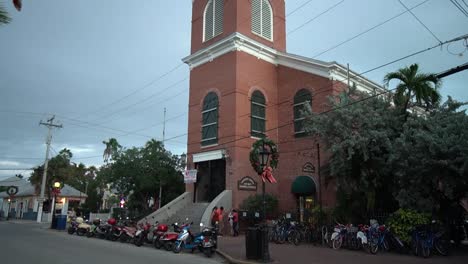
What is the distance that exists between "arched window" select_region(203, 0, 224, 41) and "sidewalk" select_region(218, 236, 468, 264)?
16.9 m

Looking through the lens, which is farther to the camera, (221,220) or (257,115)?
(257,115)

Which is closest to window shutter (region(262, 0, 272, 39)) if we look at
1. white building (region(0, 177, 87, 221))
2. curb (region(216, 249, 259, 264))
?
curb (region(216, 249, 259, 264))

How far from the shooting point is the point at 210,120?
26.4m

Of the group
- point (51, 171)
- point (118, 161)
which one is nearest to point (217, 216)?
point (118, 161)

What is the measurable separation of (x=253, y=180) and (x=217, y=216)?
4.86 metres

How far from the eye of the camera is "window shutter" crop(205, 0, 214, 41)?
92.7 feet

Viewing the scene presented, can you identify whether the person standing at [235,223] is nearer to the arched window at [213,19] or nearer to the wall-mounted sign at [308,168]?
the wall-mounted sign at [308,168]

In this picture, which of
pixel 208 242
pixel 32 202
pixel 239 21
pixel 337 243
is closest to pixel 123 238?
pixel 208 242

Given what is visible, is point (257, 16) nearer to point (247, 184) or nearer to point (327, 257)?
point (247, 184)

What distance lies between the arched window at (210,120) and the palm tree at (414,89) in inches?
462

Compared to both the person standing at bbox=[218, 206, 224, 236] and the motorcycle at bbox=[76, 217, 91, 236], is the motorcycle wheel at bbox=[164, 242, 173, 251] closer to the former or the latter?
the person standing at bbox=[218, 206, 224, 236]

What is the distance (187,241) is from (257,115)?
41.0 ft

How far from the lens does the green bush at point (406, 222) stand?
14.4 metres

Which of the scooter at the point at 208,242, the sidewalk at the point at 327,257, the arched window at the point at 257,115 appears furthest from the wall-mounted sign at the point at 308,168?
the scooter at the point at 208,242
